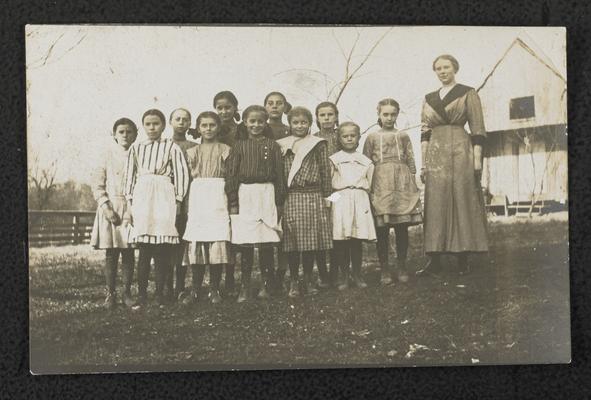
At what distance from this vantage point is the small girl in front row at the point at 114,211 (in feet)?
5.93

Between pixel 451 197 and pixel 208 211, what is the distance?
0.64m

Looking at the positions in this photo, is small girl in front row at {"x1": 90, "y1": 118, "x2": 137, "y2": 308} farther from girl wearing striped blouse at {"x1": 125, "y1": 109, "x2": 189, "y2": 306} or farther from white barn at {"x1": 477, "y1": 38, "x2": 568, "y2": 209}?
white barn at {"x1": 477, "y1": 38, "x2": 568, "y2": 209}

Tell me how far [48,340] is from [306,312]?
67 centimetres

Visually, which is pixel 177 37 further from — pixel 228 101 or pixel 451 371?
pixel 451 371

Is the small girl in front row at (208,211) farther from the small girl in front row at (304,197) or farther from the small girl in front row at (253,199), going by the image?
the small girl in front row at (304,197)

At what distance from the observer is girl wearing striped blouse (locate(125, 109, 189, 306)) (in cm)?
181

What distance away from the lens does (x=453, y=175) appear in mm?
1860

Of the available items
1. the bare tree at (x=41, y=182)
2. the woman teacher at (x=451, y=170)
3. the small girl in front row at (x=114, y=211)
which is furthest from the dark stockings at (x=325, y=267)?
the bare tree at (x=41, y=182)

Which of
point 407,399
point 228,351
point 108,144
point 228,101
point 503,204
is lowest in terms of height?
point 407,399

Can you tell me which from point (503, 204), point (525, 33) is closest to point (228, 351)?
point (503, 204)

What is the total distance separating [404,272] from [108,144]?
848 millimetres

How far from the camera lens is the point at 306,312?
71.7 inches

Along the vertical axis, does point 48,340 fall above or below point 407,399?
above

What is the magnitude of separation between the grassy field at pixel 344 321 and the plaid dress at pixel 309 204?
14cm
